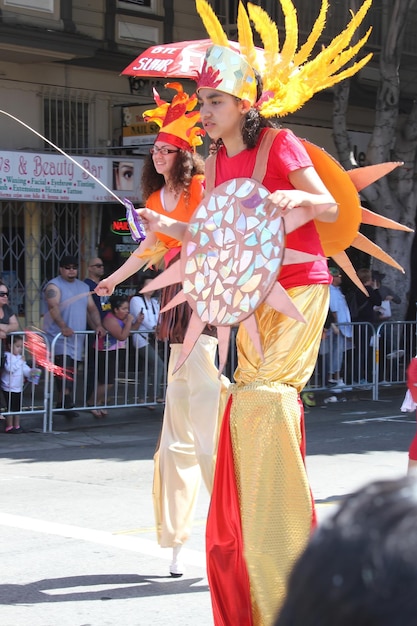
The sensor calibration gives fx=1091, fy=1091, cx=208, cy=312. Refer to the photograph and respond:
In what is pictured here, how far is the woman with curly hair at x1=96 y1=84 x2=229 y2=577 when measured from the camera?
5078 millimetres

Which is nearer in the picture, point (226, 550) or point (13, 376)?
point (226, 550)

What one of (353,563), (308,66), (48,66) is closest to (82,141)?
(48,66)

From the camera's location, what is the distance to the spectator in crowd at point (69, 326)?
36.6 feet

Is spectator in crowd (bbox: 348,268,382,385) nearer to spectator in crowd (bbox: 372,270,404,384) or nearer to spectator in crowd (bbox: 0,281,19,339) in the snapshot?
spectator in crowd (bbox: 372,270,404,384)

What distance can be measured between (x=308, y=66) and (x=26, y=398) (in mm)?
7729

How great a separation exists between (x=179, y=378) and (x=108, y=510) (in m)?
2.10

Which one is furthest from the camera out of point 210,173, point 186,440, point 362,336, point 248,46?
point 362,336

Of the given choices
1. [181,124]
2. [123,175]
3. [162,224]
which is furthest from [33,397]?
[162,224]

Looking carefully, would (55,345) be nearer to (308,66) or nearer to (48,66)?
(48,66)

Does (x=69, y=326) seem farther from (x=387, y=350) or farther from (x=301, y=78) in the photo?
(x=301, y=78)

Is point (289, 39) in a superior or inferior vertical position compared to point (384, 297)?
superior

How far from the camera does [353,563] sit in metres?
1.13

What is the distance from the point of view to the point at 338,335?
1380 cm

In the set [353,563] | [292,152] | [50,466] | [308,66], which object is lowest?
[50,466]
